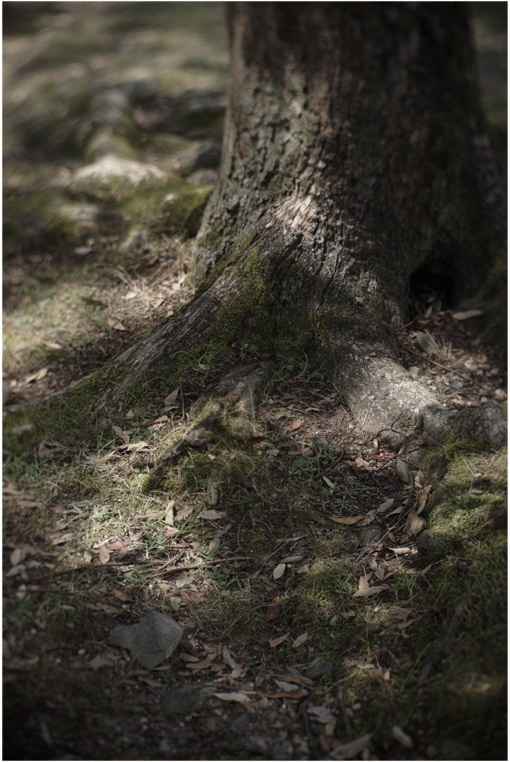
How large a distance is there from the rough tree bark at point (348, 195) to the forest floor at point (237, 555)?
23 cm

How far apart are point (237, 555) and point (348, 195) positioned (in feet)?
7.62

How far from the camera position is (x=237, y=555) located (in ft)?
7.90

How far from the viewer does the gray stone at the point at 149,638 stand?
2.04 meters

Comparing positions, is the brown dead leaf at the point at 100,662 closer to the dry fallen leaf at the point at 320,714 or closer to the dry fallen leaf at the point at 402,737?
the dry fallen leaf at the point at 320,714

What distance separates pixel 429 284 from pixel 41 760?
3.63m

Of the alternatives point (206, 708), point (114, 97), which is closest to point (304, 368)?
point (206, 708)

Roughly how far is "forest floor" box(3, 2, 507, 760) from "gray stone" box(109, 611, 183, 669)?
39 mm

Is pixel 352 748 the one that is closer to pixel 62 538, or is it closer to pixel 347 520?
pixel 347 520

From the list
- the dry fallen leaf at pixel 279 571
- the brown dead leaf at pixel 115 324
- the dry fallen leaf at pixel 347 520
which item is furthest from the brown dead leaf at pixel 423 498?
the brown dead leaf at pixel 115 324

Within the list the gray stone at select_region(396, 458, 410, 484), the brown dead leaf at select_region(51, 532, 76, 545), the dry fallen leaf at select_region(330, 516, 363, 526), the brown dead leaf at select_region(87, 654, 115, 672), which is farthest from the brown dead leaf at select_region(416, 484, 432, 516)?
the brown dead leaf at select_region(51, 532, 76, 545)

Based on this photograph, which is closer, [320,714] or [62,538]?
[320,714]

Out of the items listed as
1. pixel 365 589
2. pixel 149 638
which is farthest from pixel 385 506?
pixel 149 638

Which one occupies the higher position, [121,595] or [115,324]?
[115,324]

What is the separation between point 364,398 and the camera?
290cm
